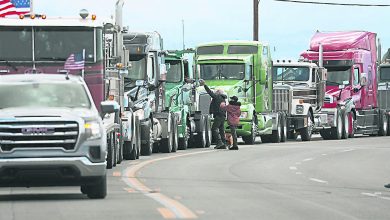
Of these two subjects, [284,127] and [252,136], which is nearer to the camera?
[252,136]

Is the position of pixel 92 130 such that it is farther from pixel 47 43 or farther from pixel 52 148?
pixel 47 43

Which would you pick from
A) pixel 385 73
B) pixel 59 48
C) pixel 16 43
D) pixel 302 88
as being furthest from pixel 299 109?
pixel 16 43

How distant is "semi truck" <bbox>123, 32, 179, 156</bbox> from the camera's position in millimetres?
29906

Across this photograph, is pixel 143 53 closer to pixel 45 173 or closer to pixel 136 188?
pixel 136 188

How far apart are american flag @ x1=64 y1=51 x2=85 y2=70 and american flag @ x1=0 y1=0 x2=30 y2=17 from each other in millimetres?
7450

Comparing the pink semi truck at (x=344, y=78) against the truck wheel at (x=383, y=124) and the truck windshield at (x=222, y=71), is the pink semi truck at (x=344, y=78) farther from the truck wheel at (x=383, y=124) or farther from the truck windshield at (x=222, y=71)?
the truck windshield at (x=222, y=71)

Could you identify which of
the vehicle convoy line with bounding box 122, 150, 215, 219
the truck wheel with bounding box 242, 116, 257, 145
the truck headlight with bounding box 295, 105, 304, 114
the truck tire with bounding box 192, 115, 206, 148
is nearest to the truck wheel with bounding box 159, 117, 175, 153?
the truck tire with bounding box 192, 115, 206, 148

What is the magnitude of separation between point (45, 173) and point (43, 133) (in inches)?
21.5

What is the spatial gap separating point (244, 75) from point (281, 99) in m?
3.45

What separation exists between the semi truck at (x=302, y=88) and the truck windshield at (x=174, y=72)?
989 cm

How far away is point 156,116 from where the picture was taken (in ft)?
105

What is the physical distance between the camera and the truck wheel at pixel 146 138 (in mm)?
30047

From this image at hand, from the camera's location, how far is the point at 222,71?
132ft

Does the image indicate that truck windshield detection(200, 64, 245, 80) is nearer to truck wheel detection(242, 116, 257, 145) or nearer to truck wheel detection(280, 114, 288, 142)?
truck wheel detection(242, 116, 257, 145)
